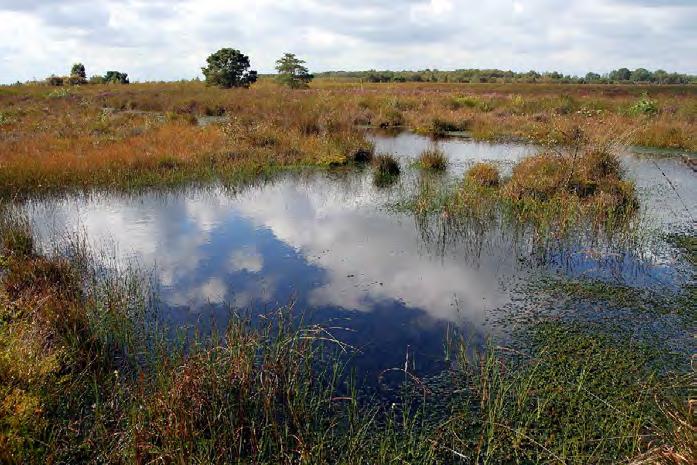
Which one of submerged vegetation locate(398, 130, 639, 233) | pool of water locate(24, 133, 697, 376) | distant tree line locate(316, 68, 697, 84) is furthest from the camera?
distant tree line locate(316, 68, 697, 84)

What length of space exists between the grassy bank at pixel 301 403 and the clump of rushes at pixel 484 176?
651 cm

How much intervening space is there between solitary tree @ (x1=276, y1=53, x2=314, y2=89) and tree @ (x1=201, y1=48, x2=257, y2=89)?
4063mm

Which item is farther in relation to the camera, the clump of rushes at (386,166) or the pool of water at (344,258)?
the clump of rushes at (386,166)

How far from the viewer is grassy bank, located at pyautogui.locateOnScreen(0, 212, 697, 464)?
3387mm

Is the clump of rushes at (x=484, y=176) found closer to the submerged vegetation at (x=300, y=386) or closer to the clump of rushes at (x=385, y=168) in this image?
the submerged vegetation at (x=300, y=386)

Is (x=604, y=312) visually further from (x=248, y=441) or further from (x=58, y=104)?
(x=58, y=104)

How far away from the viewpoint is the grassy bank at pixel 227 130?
11.8 meters

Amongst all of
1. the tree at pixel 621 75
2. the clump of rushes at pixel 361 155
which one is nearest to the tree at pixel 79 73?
the clump of rushes at pixel 361 155

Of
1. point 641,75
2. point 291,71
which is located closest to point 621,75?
point 641,75

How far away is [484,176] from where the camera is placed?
38.3 ft

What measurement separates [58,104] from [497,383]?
2610 cm

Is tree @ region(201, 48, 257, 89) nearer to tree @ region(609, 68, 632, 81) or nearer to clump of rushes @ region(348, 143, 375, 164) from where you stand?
clump of rushes @ region(348, 143, 375, 164)

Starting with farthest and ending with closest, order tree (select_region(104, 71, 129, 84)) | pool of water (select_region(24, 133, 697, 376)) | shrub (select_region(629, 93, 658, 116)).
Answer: tree (select_region(104, 71, 129, 84)), shrub (select_region(629, 93, 658, 116)), pool of water (select_region(24, 133, 697, 376))

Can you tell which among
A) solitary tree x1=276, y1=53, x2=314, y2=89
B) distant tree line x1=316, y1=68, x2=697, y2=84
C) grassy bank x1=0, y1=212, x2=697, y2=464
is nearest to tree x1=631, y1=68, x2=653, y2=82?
distant tree line x1=316, y1=68, x2=697, y2=84
